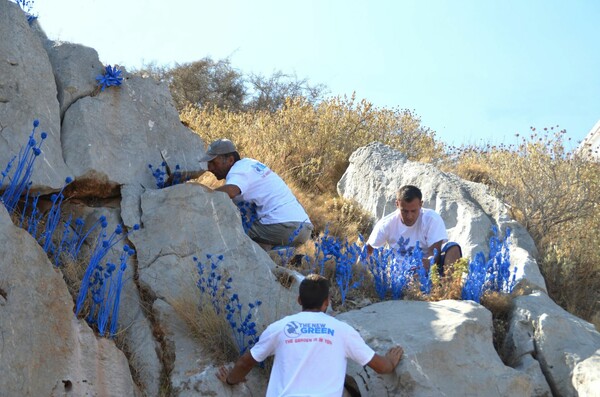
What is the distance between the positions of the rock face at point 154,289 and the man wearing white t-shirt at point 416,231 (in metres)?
0.73

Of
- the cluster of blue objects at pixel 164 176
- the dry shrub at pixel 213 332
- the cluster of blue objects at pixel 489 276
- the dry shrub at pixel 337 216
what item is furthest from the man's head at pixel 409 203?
the dry shrub at pixel 213 332

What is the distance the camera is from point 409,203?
6543mm

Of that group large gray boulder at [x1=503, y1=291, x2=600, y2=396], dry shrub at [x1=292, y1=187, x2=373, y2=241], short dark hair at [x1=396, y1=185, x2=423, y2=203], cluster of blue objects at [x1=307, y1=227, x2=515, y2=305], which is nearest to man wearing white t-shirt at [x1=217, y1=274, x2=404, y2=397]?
cluster of blue objects at [x1=307, y1=227, x2=515, y2=305]

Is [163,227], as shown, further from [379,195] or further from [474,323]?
[379,195]

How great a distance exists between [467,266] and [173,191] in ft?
7.97

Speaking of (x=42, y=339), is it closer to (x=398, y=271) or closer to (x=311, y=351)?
(x=311, y=351)

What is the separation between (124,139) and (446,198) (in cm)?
337

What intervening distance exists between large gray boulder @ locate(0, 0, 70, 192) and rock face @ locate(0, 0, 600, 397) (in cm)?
1

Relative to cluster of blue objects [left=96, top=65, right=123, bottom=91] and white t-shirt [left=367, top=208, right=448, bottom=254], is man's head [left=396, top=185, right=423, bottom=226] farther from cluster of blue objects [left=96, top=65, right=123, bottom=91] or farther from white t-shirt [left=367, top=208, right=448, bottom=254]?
cluster of blue objects [left=96, top=65, right=123, bottom=91]

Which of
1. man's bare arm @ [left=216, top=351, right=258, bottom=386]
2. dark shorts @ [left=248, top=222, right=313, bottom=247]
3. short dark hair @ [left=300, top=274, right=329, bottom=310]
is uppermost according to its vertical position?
dark shorts @ [left=248, top=222, right=313, bottom=247]

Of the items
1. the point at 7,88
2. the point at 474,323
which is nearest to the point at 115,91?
the point at 7,88

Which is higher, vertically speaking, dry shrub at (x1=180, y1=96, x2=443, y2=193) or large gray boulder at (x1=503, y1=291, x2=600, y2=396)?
dry shrub at (x1=180, y1=96, x2=443, y2=193)

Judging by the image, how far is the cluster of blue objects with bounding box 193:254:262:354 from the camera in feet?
16.3

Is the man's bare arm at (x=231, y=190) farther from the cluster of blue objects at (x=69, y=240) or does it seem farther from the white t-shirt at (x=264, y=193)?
the cluster of blue objects at (x=69, y=240)
